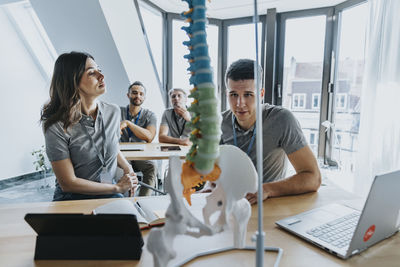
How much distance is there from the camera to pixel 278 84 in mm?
4359

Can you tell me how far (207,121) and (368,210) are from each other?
51cm

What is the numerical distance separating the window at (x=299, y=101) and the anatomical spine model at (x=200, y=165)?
13.1 ft

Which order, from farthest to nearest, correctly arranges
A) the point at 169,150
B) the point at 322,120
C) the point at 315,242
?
the point at 322,120 → the point at 169,150 → the point at 315,242

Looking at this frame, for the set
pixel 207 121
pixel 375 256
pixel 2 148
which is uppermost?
pixel 207 121

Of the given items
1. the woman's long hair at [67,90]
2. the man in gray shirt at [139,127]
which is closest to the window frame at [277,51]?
the man in gray shirt at [139,127]

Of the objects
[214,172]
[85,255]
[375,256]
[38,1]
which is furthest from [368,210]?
[38,1]

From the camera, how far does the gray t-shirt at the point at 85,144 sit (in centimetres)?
147

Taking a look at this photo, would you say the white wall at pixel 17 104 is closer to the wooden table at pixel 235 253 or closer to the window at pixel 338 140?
the wooden table at pixel 235 253

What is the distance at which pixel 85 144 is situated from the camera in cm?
156

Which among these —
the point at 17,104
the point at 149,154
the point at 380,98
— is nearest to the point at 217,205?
the point at 149,154

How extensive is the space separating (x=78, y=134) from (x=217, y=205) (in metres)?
1.12

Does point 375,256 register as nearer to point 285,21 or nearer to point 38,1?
point 38,1

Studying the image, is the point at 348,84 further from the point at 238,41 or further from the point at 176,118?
the point at 176,118

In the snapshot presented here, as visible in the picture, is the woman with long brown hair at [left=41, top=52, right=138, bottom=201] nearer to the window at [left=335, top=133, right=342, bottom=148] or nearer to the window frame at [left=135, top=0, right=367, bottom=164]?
the window frame at [left=135, top=0, right=367, bottom=164]
